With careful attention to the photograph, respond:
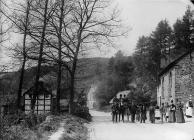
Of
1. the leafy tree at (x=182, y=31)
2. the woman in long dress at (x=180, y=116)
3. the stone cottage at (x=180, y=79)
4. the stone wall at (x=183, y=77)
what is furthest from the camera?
the stone wall at (x=183, y=77)

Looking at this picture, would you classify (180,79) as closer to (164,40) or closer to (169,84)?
(169,84)

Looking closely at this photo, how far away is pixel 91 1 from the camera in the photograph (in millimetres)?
22234

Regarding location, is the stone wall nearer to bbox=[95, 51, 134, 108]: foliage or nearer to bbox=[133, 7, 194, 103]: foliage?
bbox=[133, 7, 194, 103]: foliage

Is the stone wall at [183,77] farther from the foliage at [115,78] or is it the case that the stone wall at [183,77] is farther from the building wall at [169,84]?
the foliage at [115,78]

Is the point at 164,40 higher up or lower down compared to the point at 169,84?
higher up

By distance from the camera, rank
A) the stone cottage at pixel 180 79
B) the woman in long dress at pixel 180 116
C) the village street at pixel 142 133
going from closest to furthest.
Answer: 1. the village street at pixel 142 133
2. the woman in long dress at pixel 180 116
3. the stone cottage at pixel 180 79

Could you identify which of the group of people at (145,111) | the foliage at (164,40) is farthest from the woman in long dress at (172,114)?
the foliage at (164,40)

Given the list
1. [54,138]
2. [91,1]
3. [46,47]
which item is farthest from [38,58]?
[54,138]

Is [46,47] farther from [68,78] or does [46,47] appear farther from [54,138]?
[54,138]

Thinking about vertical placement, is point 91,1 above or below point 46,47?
above

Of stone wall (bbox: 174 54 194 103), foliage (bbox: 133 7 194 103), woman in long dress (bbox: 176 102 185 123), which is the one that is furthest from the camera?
stone wall (bbox: 174 54 194 103)

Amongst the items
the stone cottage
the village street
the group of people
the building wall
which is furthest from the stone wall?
the village street

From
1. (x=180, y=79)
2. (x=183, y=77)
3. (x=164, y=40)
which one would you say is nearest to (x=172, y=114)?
(x=183, y=77)

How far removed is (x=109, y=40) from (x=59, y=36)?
10.7 feet
